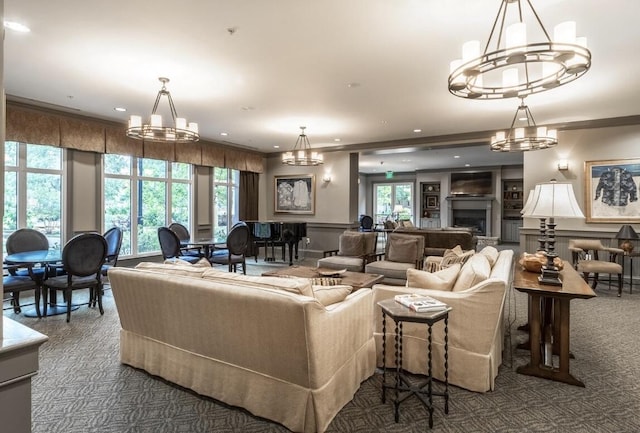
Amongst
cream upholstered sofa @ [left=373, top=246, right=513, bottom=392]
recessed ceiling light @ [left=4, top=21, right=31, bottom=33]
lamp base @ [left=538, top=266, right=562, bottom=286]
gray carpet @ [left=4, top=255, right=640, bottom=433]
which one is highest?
recessed ceiling light @ [left=4, top=21, right=31, bottom=33]

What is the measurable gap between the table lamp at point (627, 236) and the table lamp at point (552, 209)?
3.86 meters

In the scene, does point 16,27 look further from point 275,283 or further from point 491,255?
point 491,255

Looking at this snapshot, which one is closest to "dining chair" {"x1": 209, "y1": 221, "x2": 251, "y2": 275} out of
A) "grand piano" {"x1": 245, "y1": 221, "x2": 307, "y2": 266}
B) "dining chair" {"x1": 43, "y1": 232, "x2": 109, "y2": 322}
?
"grand piano" {"x1": 245, "y1": 221, "x2": 307, "y2": 266}

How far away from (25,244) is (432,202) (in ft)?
42.8

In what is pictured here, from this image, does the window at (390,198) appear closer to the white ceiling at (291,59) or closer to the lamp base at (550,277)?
the white ceiling at (291,59)

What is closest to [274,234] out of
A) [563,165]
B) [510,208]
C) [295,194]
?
[295,194]

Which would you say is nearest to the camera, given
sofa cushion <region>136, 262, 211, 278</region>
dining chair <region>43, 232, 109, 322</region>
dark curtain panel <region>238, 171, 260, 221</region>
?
sofa cushion <region>136, 262, 211, 278</region>

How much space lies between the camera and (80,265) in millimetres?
4145

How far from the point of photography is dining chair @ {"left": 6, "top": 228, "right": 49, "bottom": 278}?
4.50 metres

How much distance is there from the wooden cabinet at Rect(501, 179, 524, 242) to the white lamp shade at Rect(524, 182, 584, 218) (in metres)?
11.1

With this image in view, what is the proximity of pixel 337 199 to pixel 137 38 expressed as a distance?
6.14 m

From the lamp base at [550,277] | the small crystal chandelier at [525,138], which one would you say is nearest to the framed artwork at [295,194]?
the small crystal chandelier at [525,138]

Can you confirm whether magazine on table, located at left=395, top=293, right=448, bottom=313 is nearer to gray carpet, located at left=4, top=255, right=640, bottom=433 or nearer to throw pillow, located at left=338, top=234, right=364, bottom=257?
gray carpet, located at left=4, top=255, right=640, bottom=433

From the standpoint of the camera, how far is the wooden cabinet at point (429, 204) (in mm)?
14398
